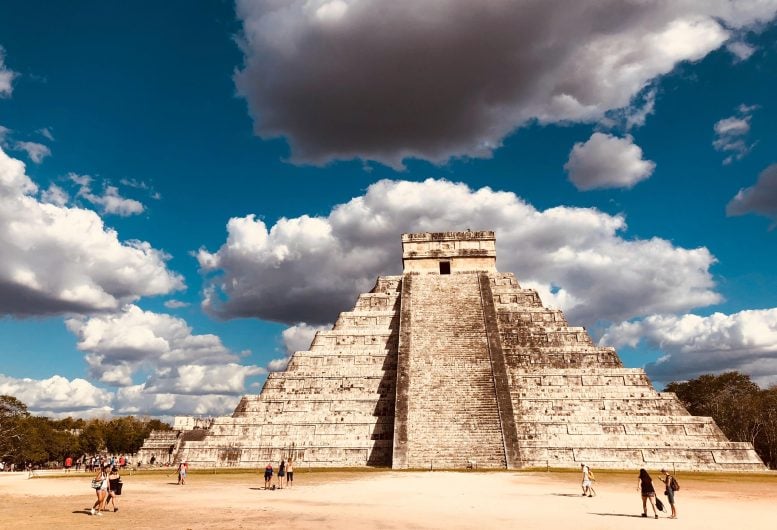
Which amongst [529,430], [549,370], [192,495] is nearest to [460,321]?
[549,370]

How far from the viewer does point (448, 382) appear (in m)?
23.9

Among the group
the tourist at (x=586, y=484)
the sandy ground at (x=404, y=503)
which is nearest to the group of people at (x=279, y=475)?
the sandy ground at (x=404, y=503)

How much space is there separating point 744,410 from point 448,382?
25.9 metres

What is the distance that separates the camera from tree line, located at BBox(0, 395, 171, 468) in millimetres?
38656

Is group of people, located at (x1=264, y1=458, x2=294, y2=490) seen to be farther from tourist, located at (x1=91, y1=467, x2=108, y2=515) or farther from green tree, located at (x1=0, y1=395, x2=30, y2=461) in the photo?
green tree, located at (x1=0, y1=395, x2=30, y2=461)

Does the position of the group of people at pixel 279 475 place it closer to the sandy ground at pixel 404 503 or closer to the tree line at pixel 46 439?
the sandy ground at pixel 404 503

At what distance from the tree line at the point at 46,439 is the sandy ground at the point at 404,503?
23674 mm

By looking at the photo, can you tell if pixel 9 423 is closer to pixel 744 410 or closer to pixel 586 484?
pixel 586 484

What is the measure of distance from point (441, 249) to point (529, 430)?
14.6m

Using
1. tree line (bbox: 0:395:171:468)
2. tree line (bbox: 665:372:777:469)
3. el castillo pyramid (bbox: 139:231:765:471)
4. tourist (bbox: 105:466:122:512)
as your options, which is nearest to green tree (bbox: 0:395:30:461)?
tree line (bbox: 0:395:171:468)

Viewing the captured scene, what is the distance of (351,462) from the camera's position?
2272cm

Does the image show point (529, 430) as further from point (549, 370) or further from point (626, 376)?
point (626, 376)

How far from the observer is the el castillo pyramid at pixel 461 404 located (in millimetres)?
21609

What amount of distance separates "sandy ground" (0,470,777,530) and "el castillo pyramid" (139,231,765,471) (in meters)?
2.17
